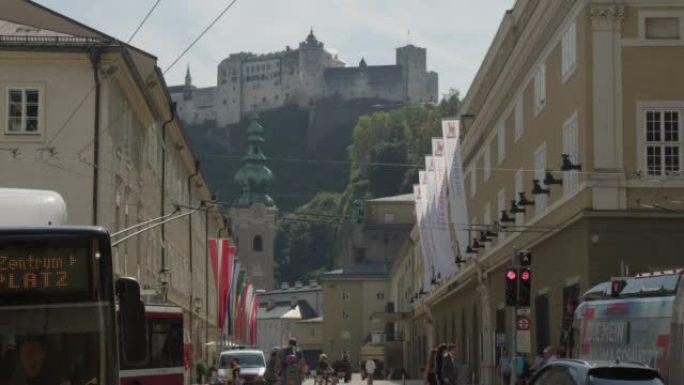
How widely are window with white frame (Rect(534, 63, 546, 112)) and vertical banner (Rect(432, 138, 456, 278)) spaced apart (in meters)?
5.77

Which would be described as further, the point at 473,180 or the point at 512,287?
the point at 473,180

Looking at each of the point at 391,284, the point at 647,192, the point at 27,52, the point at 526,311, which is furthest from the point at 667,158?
the point at 391,284

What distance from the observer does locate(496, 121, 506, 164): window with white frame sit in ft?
151

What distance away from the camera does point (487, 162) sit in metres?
50.8

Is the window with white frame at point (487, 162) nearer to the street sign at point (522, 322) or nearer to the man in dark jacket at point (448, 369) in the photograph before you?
the man in dark jacket at point (448, 369)

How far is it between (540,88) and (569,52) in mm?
4561

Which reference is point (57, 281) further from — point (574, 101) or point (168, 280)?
point (168, 280)

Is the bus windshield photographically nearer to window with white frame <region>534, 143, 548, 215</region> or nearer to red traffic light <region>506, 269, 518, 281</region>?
red traffic light <region>506, 269, 518, 281</region>

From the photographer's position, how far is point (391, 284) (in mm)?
124062

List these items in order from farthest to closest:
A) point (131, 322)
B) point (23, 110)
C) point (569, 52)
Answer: point (23, 110), point (569, 52), point (131, 322)

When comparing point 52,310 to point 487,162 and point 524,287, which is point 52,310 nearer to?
point 524,287

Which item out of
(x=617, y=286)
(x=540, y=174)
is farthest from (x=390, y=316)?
(x=617, y=286)

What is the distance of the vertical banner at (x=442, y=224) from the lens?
4378cm

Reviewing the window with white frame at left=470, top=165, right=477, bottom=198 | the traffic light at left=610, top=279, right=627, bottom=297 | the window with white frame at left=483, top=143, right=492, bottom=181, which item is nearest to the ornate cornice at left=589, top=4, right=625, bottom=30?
the traffic light at left=610, top=279, right=627, bottom=297
